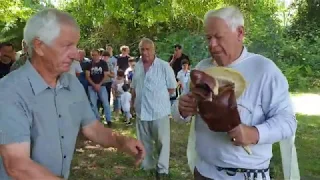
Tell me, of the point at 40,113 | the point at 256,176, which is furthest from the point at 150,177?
the point at 40,113

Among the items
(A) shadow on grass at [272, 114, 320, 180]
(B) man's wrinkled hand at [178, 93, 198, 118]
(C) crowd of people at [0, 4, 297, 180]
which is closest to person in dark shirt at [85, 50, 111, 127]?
(A) shadow on grass at [272, 114, 320, 180]

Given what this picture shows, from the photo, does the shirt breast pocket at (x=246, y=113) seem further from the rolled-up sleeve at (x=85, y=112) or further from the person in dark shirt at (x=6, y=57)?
the person in dark shirt at (x=6, y=57)

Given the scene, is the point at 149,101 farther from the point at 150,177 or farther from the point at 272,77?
the point at 272,77

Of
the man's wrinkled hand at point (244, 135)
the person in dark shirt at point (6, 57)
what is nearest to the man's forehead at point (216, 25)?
the man's wrinkled hand at point (244, 135)

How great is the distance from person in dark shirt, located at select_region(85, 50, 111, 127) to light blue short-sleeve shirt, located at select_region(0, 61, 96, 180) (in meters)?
6.92

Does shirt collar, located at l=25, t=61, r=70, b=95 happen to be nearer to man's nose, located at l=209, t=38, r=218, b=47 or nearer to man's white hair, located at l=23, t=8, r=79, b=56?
man's white hair, located at l=23, t=8, r=79, b=56

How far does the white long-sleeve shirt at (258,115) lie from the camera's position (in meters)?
2.29

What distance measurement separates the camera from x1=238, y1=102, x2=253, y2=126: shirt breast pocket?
2352 mm

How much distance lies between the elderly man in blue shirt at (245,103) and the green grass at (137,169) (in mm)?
2877

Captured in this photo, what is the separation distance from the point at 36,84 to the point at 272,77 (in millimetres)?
1166

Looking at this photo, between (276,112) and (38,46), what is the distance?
1.19 meters

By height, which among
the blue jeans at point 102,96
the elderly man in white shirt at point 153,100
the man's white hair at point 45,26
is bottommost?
the blue jeans at point 102,96

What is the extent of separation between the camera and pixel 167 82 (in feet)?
19.3

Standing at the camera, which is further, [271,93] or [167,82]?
[167,82]
